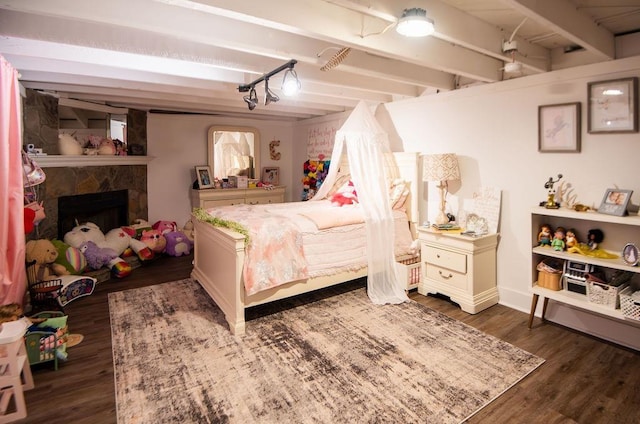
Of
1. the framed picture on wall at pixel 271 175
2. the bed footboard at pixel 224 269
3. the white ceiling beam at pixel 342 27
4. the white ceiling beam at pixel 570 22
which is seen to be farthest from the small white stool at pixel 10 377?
the framed picture on wall at pixel 271 175

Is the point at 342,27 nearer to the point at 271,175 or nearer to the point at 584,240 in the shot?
the point at 584,240

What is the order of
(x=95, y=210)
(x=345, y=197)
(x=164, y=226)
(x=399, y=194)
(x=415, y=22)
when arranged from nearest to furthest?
(x=415, y=22)
(x=399, y=194)
(x=345, y=197)
(x=95, y=210)
(x=164, y=226)

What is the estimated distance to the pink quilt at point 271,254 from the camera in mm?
2969

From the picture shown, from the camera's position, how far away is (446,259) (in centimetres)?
354

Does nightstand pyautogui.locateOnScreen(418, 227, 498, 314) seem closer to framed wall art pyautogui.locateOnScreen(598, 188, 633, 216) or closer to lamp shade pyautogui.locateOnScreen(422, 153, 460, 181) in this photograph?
lamp shade pyautogui.locateOnScreen(422, 153, 460, 181)

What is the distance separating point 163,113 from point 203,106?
112 centimetres

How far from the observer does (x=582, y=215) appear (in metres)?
2.68

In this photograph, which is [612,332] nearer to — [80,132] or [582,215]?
[582,215]

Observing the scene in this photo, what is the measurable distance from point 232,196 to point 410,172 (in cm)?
311

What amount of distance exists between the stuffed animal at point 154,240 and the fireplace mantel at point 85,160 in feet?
3.46

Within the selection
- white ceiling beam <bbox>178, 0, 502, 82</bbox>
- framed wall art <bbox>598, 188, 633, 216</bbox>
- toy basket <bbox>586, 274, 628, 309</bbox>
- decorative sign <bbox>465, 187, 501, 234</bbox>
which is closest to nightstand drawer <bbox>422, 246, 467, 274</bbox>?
decorative sign <bbox>465, 187, 501, 234</bbox>

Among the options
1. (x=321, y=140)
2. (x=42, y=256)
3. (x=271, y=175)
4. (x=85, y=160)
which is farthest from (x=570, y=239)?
(x=85, y=160)

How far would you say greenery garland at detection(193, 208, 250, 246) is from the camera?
9.78 ft

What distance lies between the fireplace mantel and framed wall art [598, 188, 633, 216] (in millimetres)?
5464
